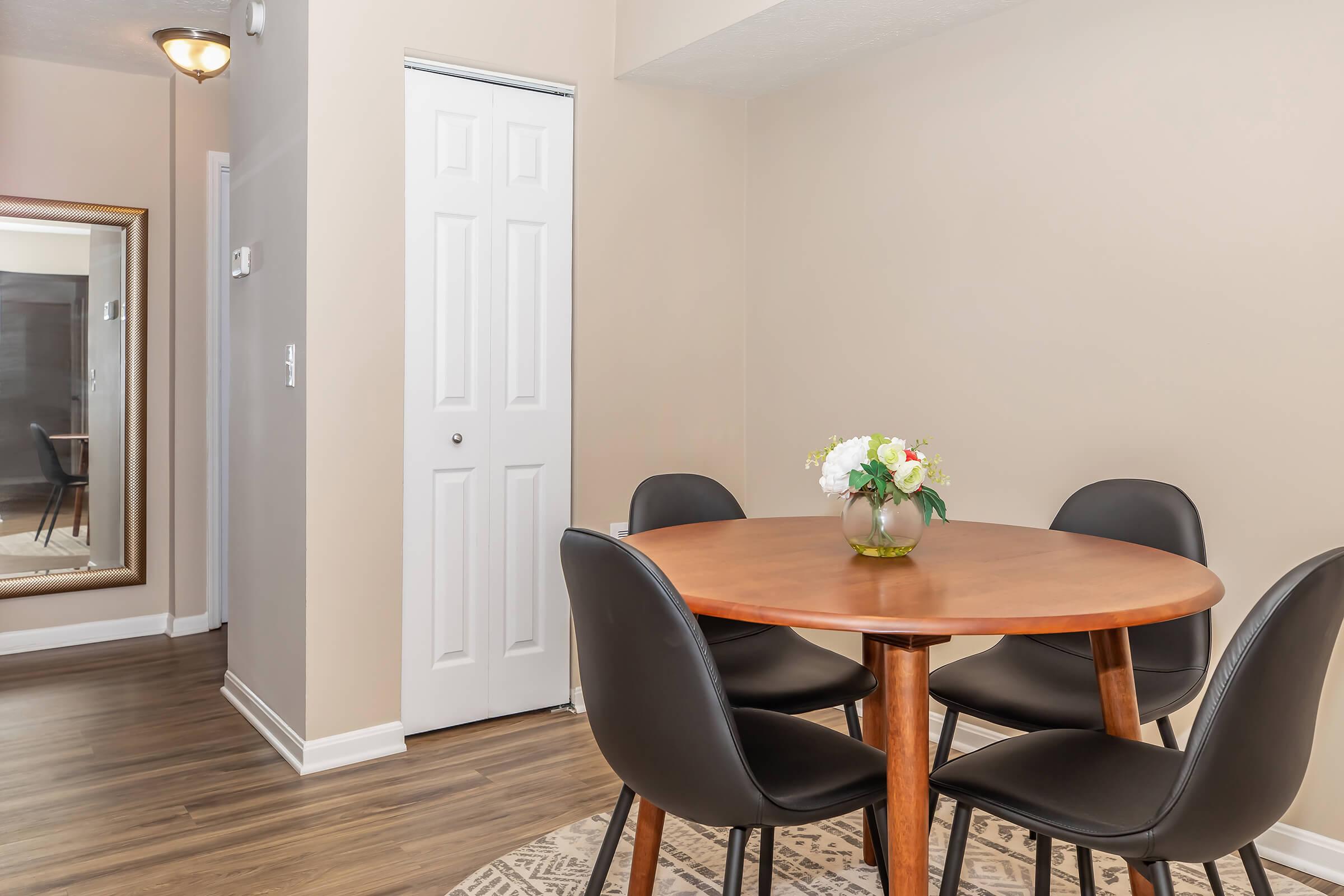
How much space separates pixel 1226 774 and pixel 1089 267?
171cm

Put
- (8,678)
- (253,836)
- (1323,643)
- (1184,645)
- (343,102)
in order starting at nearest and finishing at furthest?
(1323,643) < (1184,645) < (253,836) < (343,102) < (8,678)

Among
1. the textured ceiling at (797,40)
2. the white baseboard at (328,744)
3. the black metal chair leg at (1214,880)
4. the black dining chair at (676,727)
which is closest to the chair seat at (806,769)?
the black dining chair at (676,727)

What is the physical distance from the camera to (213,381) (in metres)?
4.48

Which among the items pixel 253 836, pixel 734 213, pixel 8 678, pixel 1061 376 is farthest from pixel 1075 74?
pixel 8 678

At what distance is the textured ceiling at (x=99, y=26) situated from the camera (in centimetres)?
356

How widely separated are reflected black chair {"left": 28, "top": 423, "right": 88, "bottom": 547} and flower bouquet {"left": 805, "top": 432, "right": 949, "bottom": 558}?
147 inches

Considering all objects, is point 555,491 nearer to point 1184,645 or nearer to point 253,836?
point 253,836

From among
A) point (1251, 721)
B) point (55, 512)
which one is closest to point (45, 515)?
point (55, 512)

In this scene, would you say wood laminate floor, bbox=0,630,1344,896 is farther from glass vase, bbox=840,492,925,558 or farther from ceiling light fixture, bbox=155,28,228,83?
ceiling light fixture, bbox=155,28,228,83

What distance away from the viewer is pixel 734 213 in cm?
382

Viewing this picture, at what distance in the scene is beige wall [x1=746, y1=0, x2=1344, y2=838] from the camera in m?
2.27

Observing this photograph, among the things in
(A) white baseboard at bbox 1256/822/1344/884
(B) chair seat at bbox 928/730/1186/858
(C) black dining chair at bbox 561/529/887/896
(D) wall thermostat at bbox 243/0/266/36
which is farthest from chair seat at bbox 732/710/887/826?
(D) wall thermostat at bbox 243/0/266/36

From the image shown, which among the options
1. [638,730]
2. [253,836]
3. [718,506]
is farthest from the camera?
[718,506]

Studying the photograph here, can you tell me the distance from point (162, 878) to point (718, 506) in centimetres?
161
